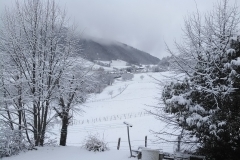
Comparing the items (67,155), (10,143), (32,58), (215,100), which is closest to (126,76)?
(32,58)

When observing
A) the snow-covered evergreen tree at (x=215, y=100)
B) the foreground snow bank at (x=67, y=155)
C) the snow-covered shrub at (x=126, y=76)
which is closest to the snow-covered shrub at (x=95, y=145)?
the foreground snow bank at (x=67, y=155)

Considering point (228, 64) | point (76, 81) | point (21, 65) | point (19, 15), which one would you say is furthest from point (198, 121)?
point (19, 15)

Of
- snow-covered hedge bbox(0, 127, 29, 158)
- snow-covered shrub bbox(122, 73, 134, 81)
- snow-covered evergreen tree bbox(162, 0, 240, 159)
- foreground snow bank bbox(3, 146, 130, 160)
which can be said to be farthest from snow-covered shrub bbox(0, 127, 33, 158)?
snow-covered shrub bbox(122, 73, 134, 81)

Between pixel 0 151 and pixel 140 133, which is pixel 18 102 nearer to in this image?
pixel 0 151

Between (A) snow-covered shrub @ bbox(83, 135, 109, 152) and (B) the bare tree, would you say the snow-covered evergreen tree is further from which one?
(B) the bare tree

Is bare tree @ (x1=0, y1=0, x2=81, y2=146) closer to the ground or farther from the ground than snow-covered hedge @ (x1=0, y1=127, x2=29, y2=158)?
farther from the ground

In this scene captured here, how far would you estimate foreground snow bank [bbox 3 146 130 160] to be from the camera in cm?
819

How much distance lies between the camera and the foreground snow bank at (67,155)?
8188mm

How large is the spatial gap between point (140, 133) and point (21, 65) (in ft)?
48.5

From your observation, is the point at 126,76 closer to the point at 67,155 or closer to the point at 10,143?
the point at 10,143

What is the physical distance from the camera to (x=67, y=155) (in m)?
8.52

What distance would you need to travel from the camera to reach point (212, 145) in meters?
6.03

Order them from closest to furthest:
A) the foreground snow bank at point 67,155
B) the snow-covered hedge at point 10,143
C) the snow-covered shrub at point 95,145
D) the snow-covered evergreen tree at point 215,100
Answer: the snow-covered evergreen tree at point 215,100 → the foreground snow bank at point 67,155 → the snow-covered hedge at point 10,143 → the snow-covered shrub at point 95,145

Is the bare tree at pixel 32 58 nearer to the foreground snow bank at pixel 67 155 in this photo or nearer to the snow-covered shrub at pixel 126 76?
the foreground snow bank at pixel 67 155
